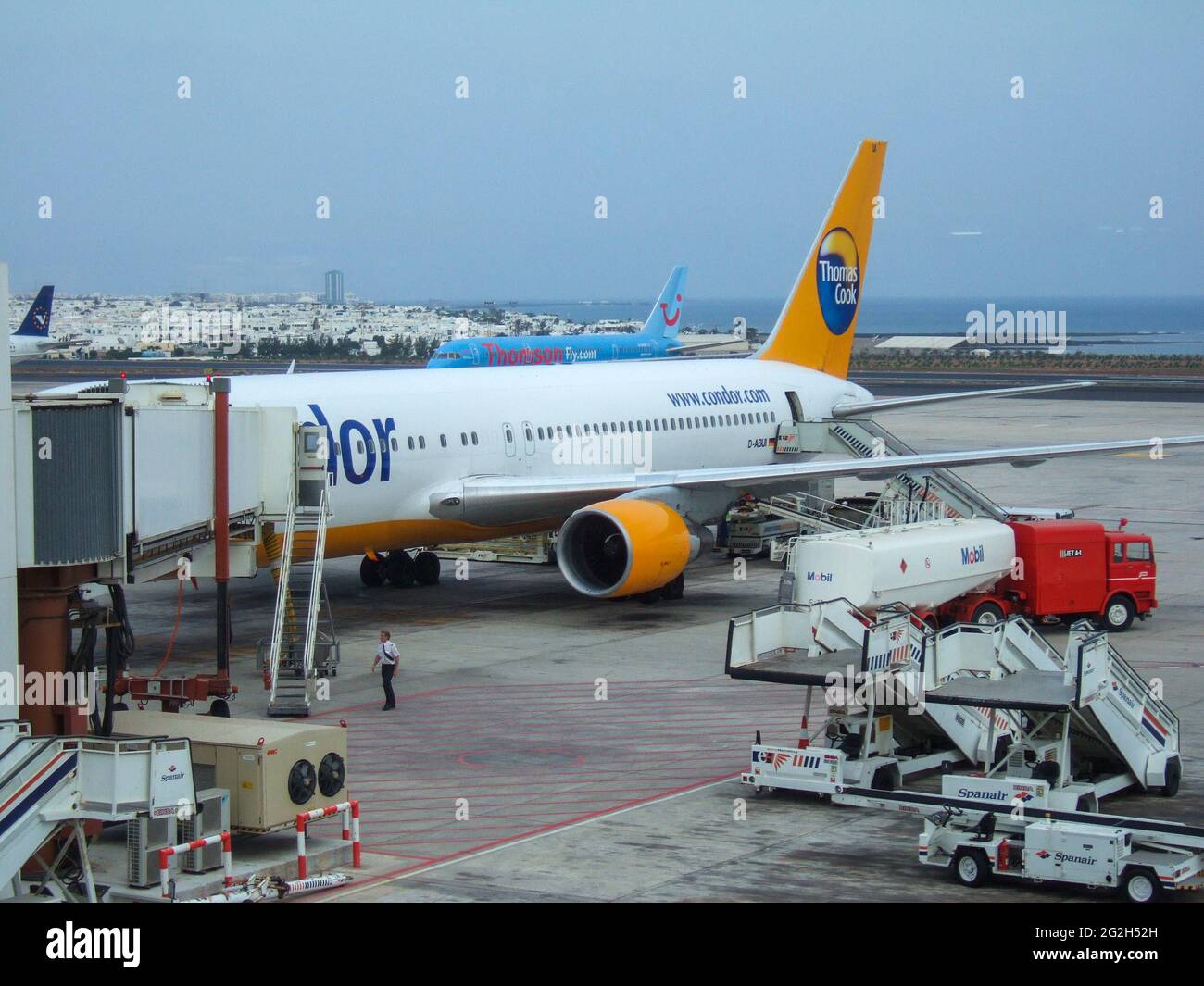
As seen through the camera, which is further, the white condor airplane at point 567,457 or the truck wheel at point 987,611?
the white condor airplane at point 567,457

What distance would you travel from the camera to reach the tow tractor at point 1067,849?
15.8m

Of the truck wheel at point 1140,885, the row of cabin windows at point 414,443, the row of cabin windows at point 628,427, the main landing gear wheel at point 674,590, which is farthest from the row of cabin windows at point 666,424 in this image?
the truck wheel at point 1140,885

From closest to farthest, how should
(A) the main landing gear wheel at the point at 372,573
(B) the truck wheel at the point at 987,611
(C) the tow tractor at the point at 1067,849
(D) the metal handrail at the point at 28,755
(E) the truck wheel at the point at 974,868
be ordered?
(D) the metal handrail at the point at 28,755
(C) the tow tractor at the point at 1067,849
(E) the truck wheel at the point at 974,868
(B) the truck wheel at the point at 987,611
(A) the main landing gear wheel at the point at 372,573

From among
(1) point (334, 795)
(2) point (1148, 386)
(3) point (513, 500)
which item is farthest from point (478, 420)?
(2) point (1148, 386)

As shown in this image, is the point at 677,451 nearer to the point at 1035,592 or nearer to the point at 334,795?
the point at 1035,592

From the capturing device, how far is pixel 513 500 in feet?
107

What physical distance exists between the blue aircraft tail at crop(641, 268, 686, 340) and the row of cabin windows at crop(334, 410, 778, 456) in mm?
73523

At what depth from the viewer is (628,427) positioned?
36.4m

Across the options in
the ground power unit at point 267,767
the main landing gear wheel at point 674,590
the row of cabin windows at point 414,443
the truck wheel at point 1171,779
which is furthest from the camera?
the main landing gear wheel at point 674,590

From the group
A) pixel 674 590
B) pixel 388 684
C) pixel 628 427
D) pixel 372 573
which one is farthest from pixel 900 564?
pixel 372 573

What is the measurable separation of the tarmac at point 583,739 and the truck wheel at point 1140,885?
35 centimetres

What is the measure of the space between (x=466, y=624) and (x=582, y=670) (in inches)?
188

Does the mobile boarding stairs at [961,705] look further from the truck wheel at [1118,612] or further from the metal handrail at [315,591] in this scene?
the truck wheel at [1118,612]

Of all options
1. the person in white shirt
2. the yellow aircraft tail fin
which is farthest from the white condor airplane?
the person in white shirt
